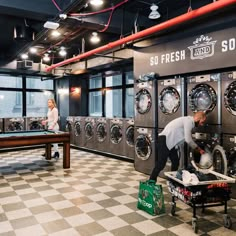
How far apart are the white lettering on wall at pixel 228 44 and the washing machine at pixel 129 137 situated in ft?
10.7

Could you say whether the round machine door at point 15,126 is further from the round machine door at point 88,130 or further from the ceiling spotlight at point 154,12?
the ceiling spotlight at point 154,12

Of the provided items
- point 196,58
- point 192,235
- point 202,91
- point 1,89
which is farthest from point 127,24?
point 1,89

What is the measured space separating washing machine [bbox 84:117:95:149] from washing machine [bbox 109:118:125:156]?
41.5 inches

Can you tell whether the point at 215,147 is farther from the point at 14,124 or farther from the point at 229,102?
the point at 14,124

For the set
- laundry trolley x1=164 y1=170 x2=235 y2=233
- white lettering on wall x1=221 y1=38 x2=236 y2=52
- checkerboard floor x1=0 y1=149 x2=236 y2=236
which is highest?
white lettering on wall x1=221 y1=38 x2=236 y2=52

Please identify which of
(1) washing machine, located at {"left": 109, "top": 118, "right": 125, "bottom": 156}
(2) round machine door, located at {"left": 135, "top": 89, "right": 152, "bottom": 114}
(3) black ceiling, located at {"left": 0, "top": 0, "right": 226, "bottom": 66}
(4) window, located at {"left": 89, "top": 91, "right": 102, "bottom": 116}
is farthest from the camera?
(4) window, located at {"left": 89, "top": 91, "right": 102, "bottom": 116}

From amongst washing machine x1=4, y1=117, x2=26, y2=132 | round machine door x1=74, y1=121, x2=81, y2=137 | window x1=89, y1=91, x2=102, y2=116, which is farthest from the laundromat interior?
window x1=89, y1=91, x2=102, y2=116

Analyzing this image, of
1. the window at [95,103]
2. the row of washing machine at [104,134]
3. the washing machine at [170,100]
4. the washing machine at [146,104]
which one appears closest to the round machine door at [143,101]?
the washing machine at [146,104]

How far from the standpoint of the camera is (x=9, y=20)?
6.43 meters

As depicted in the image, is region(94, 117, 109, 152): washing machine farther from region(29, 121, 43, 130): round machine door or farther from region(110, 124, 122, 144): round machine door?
region(29, 121, 43, 130): round machine door

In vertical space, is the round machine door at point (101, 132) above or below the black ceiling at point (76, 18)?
below

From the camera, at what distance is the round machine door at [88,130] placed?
876 centimetres

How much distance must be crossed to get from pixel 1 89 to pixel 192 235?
935cm

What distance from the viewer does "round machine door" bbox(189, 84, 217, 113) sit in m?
4.40
